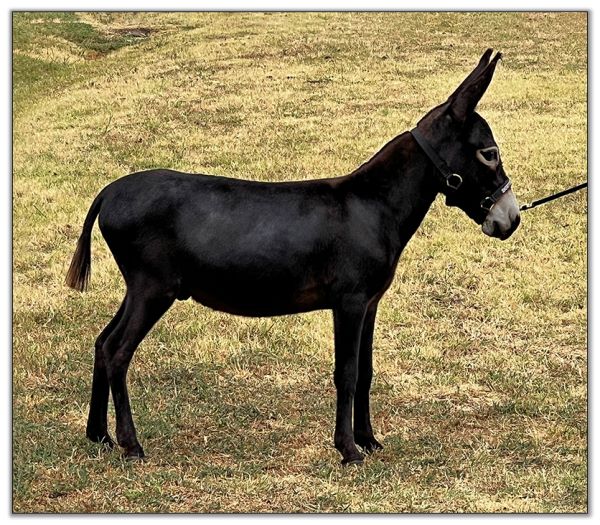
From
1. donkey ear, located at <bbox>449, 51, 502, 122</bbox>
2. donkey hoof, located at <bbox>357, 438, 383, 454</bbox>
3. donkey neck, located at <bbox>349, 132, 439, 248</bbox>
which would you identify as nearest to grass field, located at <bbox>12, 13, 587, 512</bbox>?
donkey hoof, located at <bbox>357, 438, 383, 454</bbox>

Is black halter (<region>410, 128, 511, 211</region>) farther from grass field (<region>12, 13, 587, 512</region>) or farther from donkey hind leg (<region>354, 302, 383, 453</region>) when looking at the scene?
grass field (<region>12, 13, 587, 512</region>)

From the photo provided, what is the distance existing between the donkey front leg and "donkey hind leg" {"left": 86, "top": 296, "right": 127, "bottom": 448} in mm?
1476

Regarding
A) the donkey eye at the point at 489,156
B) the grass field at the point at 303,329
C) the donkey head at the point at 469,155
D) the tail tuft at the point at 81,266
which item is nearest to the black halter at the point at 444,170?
the donkey head at the point at 469,155

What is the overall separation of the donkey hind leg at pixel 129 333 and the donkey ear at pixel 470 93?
7.19 ft

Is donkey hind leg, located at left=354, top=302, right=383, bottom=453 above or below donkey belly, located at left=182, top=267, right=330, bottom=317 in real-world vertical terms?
below

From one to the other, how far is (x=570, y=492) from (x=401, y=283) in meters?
5.45

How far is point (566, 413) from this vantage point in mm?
8578

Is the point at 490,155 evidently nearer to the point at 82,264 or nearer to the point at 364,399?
the point at 364,399

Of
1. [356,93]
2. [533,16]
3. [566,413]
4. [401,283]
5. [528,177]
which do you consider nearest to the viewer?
[566,413]

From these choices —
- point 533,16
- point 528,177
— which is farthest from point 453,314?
point 533,16

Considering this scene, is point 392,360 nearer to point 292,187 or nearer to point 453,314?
point 453,314

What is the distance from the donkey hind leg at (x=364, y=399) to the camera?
741cm

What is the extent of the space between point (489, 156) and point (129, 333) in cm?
262

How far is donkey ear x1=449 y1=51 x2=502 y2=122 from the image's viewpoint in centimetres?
688
